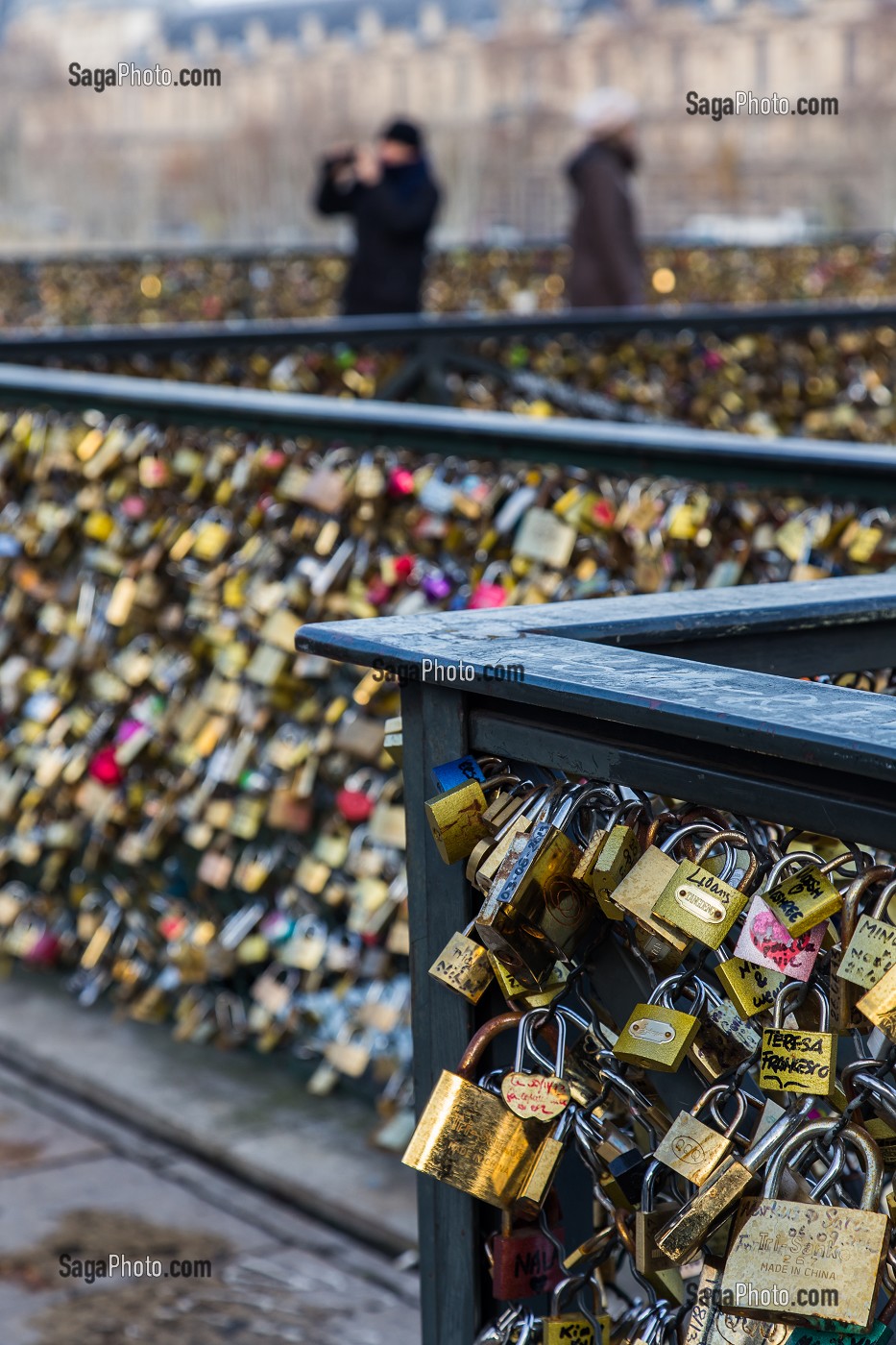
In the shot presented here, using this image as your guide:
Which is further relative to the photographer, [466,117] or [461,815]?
[466,117]

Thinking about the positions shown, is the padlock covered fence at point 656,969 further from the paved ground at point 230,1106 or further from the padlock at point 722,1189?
the paved ground at point 230,1106

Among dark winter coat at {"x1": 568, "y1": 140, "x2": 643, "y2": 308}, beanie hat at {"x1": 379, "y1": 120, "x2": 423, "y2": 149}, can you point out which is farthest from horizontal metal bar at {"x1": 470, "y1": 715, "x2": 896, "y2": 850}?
beanie hat at {"x1": 379, "y1": 120, "x2": 423, "y2": 149}

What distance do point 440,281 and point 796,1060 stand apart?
43.5 feet

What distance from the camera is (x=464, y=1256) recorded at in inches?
65.3

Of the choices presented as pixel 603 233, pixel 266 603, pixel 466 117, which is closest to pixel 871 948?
pixel 266 603

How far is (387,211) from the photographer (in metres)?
8.24

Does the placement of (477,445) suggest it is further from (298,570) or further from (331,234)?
(331,234)

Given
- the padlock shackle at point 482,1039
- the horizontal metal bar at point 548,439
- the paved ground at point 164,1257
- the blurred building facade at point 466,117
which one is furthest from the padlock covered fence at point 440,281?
the blurred building facade at point 466,117

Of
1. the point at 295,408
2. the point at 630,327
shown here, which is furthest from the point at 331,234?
the point at 295,408

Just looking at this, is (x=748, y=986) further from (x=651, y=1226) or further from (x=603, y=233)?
(x=603, y=233)

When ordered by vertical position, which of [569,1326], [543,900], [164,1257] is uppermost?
[543,900]

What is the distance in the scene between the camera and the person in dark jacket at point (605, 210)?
25.6ft

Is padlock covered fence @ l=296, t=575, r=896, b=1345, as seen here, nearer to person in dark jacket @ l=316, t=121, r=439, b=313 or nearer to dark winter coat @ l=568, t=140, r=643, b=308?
dark winter coat @ l=568, t=140, r=643, b=308

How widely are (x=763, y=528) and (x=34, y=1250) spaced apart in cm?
164
